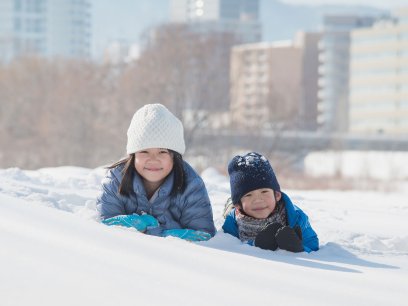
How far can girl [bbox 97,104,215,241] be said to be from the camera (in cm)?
410

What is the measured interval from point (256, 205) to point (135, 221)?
55 cm

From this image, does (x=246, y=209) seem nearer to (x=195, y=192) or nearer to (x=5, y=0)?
(x=195, y=192)

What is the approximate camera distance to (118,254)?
8.50 ft

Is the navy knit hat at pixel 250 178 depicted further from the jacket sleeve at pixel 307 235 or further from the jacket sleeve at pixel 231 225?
the jacket sleeve at pixel 307 235

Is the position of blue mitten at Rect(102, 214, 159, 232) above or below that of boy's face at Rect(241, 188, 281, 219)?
below

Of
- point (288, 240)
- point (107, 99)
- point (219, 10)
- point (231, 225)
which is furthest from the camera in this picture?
point (219, 10)

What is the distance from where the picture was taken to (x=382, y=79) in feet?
311

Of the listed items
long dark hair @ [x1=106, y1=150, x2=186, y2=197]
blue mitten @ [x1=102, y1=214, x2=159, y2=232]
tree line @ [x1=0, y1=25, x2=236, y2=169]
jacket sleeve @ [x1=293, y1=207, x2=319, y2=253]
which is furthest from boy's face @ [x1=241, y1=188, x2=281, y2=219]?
tree line @ [x1=0, y1=25, x2=236, y2=169]

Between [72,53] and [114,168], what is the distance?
135 m

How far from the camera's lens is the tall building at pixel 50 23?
13875 cm

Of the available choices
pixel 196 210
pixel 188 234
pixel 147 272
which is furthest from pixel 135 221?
pixel 147 272

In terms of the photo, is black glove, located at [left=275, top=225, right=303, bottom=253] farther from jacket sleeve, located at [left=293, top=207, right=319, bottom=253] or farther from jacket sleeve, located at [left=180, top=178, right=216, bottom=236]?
jacket sleeve, located at [left=180, top=178, right=216, bottom=236]

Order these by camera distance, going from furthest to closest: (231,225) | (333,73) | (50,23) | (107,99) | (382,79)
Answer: (50,23) < (333,73) < (382,79) < (107,99) < (231,225)

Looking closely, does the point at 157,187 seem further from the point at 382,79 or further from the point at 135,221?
the point at 382,79
